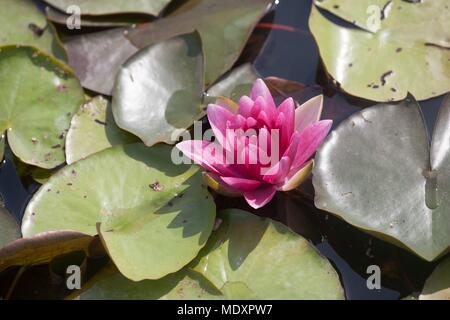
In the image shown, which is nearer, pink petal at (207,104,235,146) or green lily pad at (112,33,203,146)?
pink petal at (207,104,235,146)

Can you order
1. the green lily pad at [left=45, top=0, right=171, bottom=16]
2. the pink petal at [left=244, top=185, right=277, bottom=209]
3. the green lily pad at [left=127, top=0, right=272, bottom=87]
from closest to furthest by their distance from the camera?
the pink petal at [left=244, top=185, right=277, bottom=209]
the green lily pad at [left=127, top=0, right=272, bottom=87]
the green lily pad at [left=45, top=0, right=171, bottom=16]

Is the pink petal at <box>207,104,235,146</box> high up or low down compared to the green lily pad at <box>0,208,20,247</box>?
up

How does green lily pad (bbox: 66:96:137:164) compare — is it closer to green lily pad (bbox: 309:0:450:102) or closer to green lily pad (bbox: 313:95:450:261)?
green lily pad (bbox: 313:95:450:261)

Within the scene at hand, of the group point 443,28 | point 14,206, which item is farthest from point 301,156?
point 14,206

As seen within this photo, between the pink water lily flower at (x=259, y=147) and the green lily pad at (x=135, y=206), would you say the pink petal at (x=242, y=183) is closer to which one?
the pink water lily flower at (x=259, y=147)

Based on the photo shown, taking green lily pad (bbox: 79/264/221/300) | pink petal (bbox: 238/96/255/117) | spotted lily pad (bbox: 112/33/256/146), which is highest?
pink petal (bbox: 238/96/255/117)

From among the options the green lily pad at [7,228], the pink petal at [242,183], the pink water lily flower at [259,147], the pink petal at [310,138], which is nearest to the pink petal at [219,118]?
the pink water lily flower at [259,147]

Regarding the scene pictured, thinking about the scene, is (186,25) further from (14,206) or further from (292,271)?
(292,271)

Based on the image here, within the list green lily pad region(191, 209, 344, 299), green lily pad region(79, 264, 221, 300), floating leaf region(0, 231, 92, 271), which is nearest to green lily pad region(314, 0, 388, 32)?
green lily pad region(191, 209, 344, 299)
